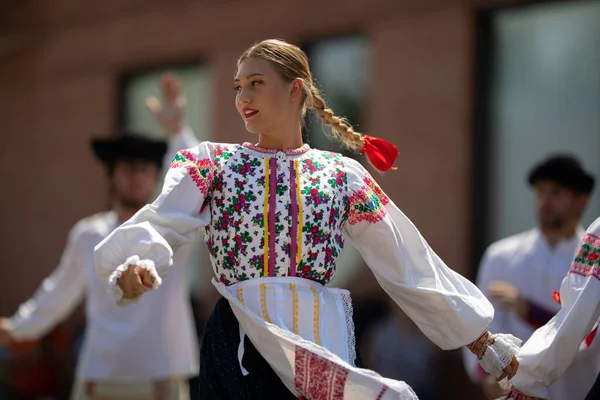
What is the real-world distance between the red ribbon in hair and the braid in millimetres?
34

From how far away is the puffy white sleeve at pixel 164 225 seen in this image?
9.60 feet

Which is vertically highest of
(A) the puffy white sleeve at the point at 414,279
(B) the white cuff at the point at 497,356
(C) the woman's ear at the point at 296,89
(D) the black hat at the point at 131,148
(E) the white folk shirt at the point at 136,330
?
(C) the woman's ear at the point at 296,89

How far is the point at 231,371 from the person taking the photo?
122 inches

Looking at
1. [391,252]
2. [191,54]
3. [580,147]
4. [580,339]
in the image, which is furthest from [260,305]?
[191,54]

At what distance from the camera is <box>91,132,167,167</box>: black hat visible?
16.4ft

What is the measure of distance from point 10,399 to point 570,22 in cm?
592

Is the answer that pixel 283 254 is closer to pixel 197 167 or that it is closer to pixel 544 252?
pixel 197 167

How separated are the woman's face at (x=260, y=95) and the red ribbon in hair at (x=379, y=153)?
1.38 feet

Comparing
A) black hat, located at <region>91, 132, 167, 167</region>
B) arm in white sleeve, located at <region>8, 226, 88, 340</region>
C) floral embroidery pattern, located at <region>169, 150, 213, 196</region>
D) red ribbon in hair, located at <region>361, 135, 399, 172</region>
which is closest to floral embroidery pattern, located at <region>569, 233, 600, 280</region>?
red ribbon in hair, located at <region>361, 135, 399, 172</region>

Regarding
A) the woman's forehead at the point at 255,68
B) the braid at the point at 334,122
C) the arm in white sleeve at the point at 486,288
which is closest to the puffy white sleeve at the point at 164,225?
the woman's forehead at the point at 255,68

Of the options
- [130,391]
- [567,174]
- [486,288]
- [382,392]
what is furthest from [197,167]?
[567,174]

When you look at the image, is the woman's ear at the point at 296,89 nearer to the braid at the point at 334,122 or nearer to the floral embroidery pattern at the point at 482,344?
the braid at the point at 334,122

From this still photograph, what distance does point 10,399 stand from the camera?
9.16 metres

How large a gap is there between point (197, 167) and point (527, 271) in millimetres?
2461
